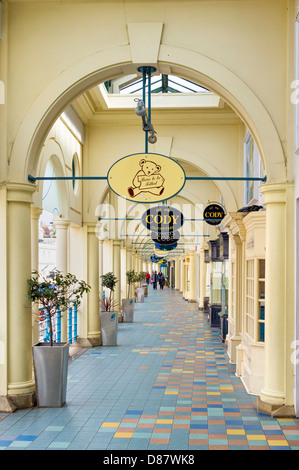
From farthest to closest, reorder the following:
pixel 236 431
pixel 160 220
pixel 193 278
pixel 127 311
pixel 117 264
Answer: pixel 193 278 < pixel 117 264 < pixel 127 311 < pixel 160 220 < pixel 236 431

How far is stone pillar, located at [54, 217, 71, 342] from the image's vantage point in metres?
11.1

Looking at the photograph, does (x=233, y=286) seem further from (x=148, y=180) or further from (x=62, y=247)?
(x=148, y=180)

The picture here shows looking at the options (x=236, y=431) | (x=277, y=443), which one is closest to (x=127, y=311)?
(x=236, y=431)

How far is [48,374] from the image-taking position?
23.3 feet

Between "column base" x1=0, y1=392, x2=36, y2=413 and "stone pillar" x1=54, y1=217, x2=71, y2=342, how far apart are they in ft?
13.0

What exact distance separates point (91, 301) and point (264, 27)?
→ 315 inches

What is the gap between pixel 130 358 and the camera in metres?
11.3

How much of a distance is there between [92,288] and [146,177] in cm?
683

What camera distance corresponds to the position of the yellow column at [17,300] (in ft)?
23.1

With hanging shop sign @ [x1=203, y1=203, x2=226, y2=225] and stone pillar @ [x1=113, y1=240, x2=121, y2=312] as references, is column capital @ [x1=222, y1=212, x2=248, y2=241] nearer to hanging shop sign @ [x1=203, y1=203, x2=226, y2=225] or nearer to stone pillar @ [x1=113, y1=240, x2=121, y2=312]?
hanging shop sign @ [x1=203, y1=203, x2=226, y2=225]

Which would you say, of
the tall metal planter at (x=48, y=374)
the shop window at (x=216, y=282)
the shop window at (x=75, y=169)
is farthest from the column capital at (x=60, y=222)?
the shop window at (x=216, y=282)

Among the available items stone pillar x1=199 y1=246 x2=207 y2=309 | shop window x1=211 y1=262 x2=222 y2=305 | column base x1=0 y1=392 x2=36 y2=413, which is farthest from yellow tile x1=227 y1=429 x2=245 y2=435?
stone pillar x1=199 y1=246 x2=207 y2=309

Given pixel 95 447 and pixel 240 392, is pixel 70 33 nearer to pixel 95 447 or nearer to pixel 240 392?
pixel 95 447

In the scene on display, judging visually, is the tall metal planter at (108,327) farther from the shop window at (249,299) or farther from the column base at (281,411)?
the column base at (281,411)
